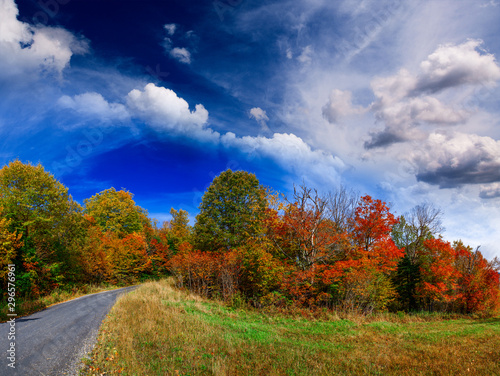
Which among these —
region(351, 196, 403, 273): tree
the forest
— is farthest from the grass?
region(351, 196, 403, 273): tree

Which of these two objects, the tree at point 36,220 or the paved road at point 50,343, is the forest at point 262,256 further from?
the paved road at point 50,343

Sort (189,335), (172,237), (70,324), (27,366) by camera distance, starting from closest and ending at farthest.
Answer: (27,366)
(189,335)
(70,324)
(172,237)

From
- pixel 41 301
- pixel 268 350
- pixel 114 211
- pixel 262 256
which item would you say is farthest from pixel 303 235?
pixel 114 211

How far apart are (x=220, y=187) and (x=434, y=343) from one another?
67.6 feet

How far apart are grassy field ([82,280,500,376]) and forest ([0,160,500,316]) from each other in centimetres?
527

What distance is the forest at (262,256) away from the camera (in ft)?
59.0

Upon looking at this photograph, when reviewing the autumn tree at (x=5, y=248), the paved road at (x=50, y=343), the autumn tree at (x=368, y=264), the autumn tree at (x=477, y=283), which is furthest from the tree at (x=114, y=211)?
the autumn tree at (x=477, y=283)

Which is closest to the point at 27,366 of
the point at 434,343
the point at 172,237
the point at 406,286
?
the point at 434,343

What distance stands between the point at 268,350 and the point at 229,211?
17.5 meters

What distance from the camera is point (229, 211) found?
83.1 feet

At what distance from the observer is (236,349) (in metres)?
8.27

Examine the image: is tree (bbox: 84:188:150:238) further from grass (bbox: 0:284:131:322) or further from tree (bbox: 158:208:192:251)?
grass (bbox: 0:284:131:322)

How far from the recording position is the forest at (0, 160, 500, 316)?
59.0 ft

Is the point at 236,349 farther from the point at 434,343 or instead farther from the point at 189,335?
the point at 434,343
